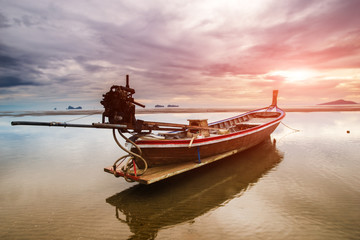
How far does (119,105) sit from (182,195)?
4294 millimetres

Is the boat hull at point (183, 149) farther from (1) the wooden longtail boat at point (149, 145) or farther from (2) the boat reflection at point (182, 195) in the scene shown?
(2) the boat reflection at point (182, 195)

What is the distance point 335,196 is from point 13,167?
15.8 meters

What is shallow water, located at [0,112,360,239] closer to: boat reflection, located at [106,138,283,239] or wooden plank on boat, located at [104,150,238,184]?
boat reflection, located at [106,138,283,239]

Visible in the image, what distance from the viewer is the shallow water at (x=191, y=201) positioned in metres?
5.13

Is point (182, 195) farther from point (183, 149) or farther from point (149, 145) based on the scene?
point (149, 145)

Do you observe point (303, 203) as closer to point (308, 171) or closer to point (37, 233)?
point (308, 171)

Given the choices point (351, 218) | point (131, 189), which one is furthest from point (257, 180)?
point (131, 189)

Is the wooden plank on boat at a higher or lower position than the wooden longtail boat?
lower

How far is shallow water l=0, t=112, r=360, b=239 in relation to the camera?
513cm

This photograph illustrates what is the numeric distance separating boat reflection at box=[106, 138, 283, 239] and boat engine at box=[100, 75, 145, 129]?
2868 mm

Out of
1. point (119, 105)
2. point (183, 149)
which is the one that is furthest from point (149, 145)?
point (119, 105)

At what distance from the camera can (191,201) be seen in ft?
22.1

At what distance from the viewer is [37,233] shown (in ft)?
16.5

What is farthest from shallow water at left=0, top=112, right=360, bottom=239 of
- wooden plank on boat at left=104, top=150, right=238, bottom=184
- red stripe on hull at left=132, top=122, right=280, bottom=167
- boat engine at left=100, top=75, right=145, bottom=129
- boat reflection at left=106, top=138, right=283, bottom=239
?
boat engine at left=100, top=75, right=145, bottom=129
